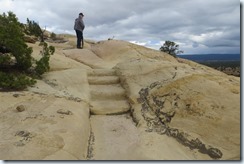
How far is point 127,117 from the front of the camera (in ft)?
23.6

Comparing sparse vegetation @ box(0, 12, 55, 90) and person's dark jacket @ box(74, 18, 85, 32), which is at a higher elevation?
person's dark jacket @ box(74, 18, 85, 32)

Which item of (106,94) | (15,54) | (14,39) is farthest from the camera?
(15,54)

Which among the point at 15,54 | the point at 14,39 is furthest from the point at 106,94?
the point at 14,39

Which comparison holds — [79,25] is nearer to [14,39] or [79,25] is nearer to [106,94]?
[14,39]

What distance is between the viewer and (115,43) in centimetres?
1349

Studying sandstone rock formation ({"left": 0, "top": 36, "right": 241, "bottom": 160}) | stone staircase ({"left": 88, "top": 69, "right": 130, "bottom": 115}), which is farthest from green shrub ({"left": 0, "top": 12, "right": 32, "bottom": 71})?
stone staircase ({"left": 88, "top": 69, "right": 130, "bottom": 115})

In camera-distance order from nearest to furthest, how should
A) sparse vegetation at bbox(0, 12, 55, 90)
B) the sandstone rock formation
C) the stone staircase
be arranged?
the sandstone rock formation, the stone staircase, sparse vegetation at bbox(0, 12, 55, 90)

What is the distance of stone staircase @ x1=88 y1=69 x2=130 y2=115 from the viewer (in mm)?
7492

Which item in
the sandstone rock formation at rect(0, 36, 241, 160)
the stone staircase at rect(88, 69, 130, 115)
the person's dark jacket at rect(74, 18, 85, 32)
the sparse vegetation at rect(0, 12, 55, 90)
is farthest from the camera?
the person's dark jacket at rect(74, 18, 85, 32)

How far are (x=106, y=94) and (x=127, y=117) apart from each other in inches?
49.3

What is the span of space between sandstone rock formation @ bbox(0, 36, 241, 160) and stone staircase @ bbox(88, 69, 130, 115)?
3 centimetres

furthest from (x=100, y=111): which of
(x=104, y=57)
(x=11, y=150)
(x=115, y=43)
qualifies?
(x=115, y=43)

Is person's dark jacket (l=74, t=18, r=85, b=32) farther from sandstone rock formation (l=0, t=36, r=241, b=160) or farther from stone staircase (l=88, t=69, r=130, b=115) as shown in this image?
sandstone rock formation (l=0, t=36, r=241, b=160)

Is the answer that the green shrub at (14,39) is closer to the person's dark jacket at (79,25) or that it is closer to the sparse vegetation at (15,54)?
the sparse vegetation at (15,54)
